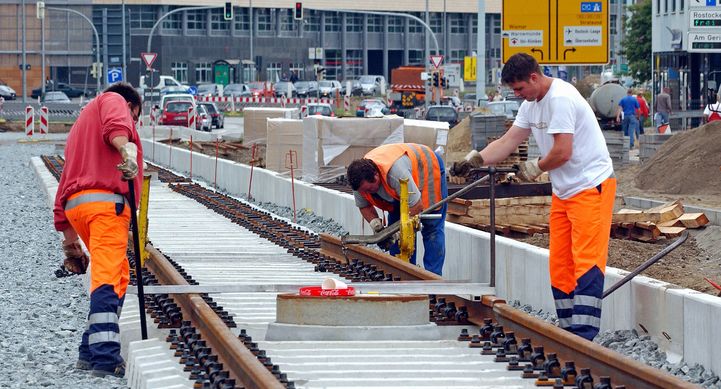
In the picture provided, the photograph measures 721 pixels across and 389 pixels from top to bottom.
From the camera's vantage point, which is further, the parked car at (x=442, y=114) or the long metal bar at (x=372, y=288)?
the parked car at (x=442, y=114)

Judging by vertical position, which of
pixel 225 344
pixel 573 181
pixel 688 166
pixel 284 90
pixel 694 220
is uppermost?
pixel 284 90

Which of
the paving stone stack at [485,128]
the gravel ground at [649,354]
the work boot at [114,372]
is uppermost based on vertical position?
the paving stone stack at [485,128]

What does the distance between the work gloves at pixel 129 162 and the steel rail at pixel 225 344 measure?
983 millimetres

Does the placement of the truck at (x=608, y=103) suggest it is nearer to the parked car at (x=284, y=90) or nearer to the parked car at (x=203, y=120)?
the parked car at (x=203, y=120)

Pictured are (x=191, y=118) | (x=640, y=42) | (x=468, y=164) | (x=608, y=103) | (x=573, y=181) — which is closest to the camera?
(x=573, y=181)

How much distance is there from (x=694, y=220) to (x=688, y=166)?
20.7 ft

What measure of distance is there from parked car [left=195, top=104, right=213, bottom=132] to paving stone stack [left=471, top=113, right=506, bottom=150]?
1036 inches

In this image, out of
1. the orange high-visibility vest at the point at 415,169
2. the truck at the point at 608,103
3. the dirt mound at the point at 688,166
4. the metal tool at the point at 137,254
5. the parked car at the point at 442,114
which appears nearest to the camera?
the metal tool at the point at 137,254

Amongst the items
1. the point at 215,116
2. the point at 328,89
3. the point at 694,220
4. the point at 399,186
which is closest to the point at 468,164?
the point at 399,186

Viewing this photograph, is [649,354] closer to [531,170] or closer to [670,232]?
[531,170]

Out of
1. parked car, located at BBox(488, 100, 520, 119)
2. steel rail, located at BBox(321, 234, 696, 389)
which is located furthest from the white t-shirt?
parked car, located at BBox(488, 100, 520, 119)

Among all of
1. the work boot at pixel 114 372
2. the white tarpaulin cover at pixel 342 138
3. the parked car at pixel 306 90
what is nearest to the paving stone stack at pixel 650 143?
the white tarpaulin cover at pixel 342 138

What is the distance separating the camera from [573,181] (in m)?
8.21

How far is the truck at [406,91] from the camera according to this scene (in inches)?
2997
